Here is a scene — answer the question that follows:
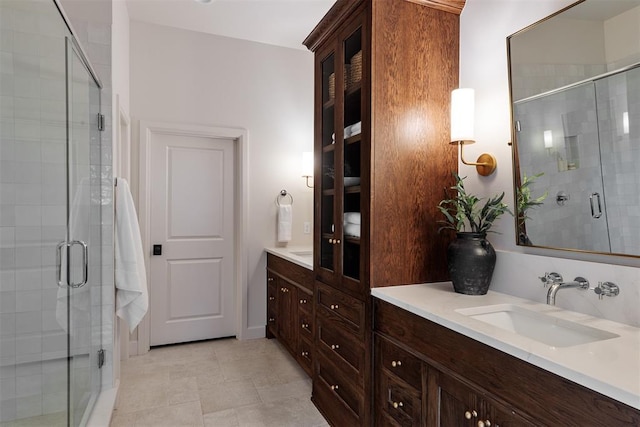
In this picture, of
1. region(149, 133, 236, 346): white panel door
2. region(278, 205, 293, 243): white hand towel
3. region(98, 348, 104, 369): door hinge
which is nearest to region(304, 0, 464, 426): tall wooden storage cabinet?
region(98, 348, 104, 369): door hinge

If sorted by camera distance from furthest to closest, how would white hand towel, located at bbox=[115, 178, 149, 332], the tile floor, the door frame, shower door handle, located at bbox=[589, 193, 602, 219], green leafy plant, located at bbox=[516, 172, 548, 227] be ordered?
1. the door frame
2. white hand towel, located at bbox=[115, 178, 149, 332]
3. the tile floor
4. green leafy plant, located at bbox=[516, 172, 548, 227]
5. shower door handle, located at bbox=[589, 193, 602, 219]

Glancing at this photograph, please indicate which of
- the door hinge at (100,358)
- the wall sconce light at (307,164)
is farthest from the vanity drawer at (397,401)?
the wall sconce light at (307,164)

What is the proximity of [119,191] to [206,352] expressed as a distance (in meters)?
1.69

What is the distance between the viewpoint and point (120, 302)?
246 centimetres

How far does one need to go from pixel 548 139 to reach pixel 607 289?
61 cm

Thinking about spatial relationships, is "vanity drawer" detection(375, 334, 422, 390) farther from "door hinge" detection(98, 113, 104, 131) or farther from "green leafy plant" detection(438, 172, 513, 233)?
"door hinge" detection(98, 113, 104, 131)

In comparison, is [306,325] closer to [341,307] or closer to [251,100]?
[341,307]

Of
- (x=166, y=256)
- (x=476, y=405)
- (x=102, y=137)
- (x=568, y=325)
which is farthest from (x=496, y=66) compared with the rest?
(x=166, y=256)

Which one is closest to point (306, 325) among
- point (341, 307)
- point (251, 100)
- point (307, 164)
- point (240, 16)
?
point (341, 307)

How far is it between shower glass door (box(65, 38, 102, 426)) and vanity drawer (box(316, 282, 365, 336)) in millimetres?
1315

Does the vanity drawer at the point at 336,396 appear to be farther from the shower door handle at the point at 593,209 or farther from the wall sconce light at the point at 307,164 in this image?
the wall sconce light at the point at 307,164

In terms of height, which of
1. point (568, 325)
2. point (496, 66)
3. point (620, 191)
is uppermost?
point (496, 66)

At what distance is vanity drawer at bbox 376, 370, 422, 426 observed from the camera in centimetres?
144

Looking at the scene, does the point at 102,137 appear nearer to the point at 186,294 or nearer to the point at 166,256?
the point at 166,256
